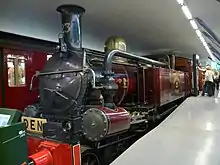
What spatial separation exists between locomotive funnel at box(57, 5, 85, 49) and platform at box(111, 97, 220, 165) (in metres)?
1.71

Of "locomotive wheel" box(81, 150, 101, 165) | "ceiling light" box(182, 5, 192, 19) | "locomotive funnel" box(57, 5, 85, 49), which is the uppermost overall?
"ceiling light" box(182, 5, 192, 19)

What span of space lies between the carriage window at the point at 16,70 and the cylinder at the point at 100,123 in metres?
1.97

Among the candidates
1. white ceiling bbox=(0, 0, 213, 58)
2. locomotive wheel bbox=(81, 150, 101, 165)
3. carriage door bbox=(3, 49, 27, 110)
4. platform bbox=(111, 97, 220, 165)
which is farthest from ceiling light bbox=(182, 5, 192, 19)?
locomotive wheel bbox=(81, 150, 101, 165)

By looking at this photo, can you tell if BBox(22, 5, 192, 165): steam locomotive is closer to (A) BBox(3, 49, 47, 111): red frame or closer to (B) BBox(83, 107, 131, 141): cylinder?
(B) BBox(83, 107, 131, 141): cylinder

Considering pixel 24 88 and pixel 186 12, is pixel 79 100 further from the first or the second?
pixel 186 12

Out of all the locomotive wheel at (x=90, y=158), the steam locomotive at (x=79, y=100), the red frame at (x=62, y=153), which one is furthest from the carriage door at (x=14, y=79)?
the red frame at (x=62, y=153)

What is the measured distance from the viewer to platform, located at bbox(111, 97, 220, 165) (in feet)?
5.41

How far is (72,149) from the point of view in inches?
79.0

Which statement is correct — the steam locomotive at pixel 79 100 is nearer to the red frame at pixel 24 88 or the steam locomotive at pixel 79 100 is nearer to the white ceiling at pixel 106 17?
the red frame at pixel 24 88

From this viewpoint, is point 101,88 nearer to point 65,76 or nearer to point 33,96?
point 65,76

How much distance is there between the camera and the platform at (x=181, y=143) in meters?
1.65

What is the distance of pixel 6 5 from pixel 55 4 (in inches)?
37.1

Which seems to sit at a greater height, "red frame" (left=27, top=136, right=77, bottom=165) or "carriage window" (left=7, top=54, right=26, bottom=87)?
"carriage window" (left=7, top=54, right=26, bottom=87)

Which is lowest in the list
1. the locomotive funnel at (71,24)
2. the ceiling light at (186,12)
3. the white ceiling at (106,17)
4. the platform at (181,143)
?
the platform at (181,143)
